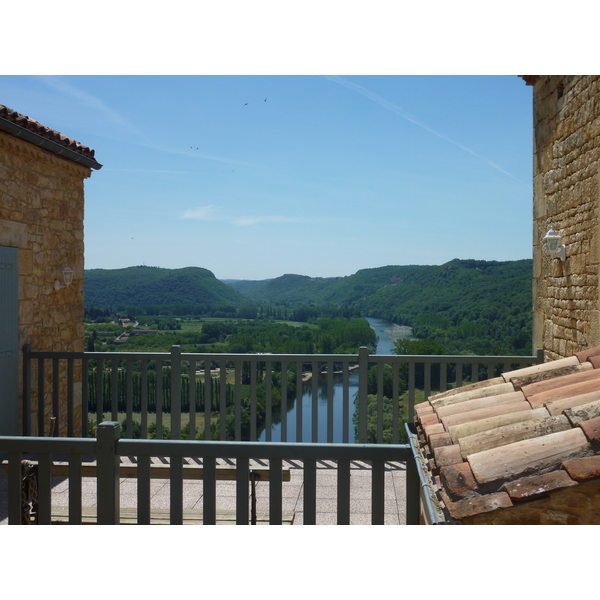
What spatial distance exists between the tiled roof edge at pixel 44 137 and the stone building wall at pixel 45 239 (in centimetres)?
11

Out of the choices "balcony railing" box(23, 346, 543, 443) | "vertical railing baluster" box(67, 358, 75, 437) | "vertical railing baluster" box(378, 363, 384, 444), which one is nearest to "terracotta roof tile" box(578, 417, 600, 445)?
"balcony railing" box(23, 346, 543, 443)

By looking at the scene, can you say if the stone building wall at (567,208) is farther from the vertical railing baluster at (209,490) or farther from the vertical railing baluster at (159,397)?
the vertical railing baluster at (159,397)

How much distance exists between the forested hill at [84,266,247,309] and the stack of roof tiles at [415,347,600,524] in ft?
37.5

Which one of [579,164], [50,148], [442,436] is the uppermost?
[50,148]

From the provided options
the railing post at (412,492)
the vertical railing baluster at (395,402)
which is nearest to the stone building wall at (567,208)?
the vertical railing baluster at (395,402)

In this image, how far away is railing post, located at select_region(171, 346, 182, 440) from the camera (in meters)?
4.39

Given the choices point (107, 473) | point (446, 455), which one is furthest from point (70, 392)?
point (446, 455)

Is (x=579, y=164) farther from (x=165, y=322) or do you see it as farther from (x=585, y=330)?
(x=165, y=322)

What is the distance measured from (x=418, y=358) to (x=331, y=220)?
42.8m

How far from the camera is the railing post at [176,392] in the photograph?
439 centimetres
